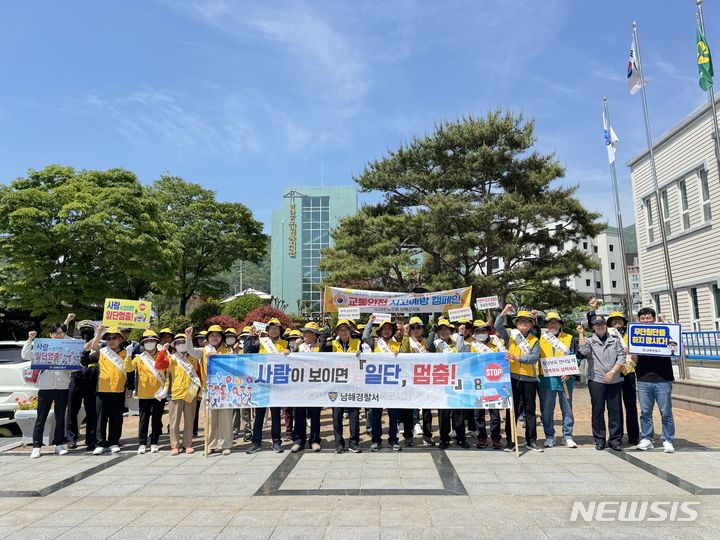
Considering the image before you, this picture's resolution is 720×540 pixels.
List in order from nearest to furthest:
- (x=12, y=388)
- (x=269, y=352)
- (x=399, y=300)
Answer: (x=269, y=352) → (x=12, y=388) → (x=399, y=300)

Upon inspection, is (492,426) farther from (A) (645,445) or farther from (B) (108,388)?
(B) (108,388)

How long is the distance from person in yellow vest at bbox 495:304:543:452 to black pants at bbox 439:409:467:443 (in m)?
0.68

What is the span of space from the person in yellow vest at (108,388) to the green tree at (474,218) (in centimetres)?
1227

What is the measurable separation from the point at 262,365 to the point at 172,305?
53.1 metres

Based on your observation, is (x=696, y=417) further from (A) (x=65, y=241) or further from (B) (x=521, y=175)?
(A) (x=65, y=241)

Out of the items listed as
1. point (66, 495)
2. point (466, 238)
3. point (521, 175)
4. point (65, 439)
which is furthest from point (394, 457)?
point (521, 175)

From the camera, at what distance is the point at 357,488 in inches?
225

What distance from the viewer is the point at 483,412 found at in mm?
7816

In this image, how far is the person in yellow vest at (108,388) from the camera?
771 cm

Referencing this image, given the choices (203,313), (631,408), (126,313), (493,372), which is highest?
(203,313)

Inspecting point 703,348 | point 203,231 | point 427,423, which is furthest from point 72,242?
point 703,348

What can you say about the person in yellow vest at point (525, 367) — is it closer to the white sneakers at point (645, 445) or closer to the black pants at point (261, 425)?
the white sneakers at point (645, 445)

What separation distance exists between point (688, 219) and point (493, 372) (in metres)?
15.6

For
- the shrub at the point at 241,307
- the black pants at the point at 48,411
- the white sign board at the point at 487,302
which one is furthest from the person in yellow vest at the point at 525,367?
the shrub at the point at 241,307
